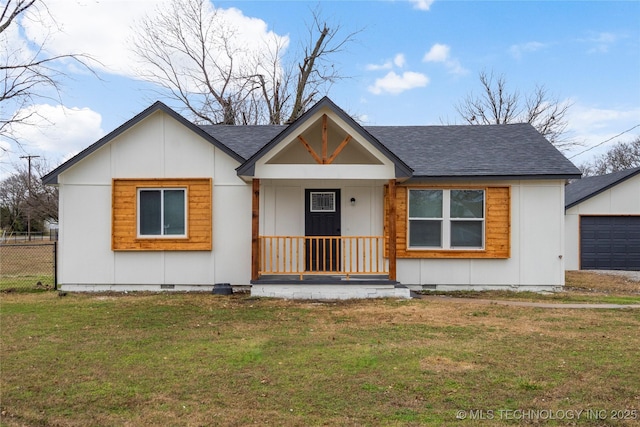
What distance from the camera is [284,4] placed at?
16734 millimetres

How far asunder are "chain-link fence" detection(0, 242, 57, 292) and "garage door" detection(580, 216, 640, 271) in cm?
1701

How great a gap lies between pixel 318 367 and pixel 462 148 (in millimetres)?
8557

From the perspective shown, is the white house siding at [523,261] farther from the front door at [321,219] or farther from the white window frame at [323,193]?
the white window frame at [323,193]

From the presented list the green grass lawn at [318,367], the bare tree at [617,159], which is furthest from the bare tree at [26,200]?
the bare tree at [617,159]

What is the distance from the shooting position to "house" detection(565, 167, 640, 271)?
15586mm

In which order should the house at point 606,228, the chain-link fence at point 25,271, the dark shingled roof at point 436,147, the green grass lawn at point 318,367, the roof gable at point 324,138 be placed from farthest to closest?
the house at point 606,228 < the chain-link fence at point 25,271 < the dark shingled roof at point 436,147 < the roof gable at point 324,138 < the green grass lawn at point 318,367

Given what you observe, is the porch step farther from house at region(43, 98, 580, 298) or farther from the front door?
the front door

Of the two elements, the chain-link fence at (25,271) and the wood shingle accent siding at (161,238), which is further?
the chain-link fence at (25,271)

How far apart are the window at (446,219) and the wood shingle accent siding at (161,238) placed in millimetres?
4961

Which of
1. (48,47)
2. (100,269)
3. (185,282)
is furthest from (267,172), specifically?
(48,47)

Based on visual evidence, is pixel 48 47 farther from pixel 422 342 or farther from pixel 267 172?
pixel 422 342

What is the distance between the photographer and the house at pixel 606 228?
15586 mm

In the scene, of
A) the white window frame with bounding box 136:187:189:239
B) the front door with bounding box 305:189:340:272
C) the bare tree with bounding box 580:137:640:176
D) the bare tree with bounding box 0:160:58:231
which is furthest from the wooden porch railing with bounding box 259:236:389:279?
the bare tree with bounding box 580:137:640:176

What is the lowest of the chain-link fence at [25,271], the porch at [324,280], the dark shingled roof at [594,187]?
the chain-link fence at [25,271]
